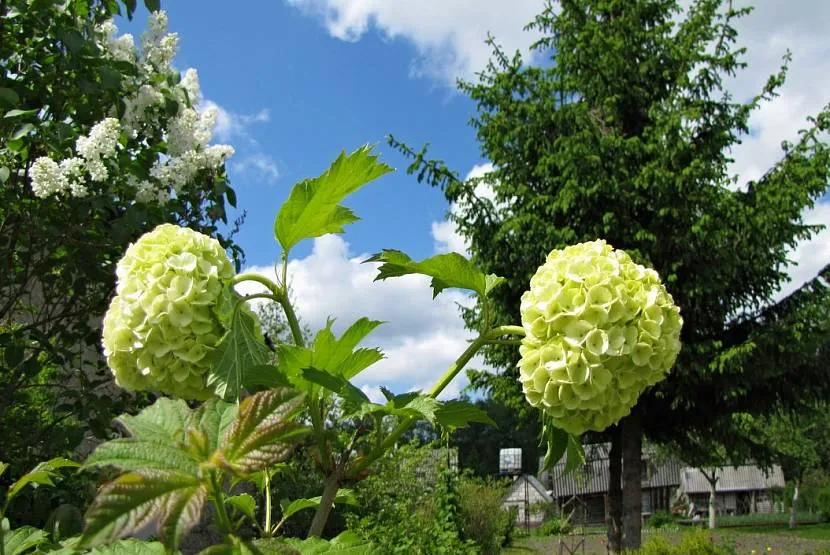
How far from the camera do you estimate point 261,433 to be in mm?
593

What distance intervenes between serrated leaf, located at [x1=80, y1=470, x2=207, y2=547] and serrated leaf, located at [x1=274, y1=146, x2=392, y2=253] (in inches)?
16.3

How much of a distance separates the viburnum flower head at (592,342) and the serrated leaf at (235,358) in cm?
33

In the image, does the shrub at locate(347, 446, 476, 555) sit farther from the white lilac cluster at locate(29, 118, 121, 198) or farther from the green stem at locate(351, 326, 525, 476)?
the green stem at locate(351, 326, 525, 476)

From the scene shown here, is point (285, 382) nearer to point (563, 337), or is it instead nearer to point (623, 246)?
point (563, 337)

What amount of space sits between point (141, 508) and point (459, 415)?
1.36 ft

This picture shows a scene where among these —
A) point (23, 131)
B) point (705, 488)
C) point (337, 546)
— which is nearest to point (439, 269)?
point (337, 546)

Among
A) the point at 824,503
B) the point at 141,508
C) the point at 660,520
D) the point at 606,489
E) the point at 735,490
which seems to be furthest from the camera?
the point at 735,490

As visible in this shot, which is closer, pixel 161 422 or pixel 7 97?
pixel 161 422

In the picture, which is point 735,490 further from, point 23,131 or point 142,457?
point 142,457

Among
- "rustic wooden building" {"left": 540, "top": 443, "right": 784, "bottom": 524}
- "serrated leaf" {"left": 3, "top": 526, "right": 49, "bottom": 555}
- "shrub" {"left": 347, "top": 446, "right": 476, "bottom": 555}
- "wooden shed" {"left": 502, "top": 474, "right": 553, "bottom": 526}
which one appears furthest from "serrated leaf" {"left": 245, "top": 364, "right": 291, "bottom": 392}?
"rustic wooden building" {"left": 540, "top": 443, "right": 784, "bottom": 524}

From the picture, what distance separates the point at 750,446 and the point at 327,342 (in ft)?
45.2

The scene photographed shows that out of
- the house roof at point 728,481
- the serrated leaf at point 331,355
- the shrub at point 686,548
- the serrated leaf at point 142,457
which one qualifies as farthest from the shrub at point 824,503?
the serrated leaf at point 142,457

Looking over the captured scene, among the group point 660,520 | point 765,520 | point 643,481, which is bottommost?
point 660,520

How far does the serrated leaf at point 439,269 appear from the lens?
35.2 inches
